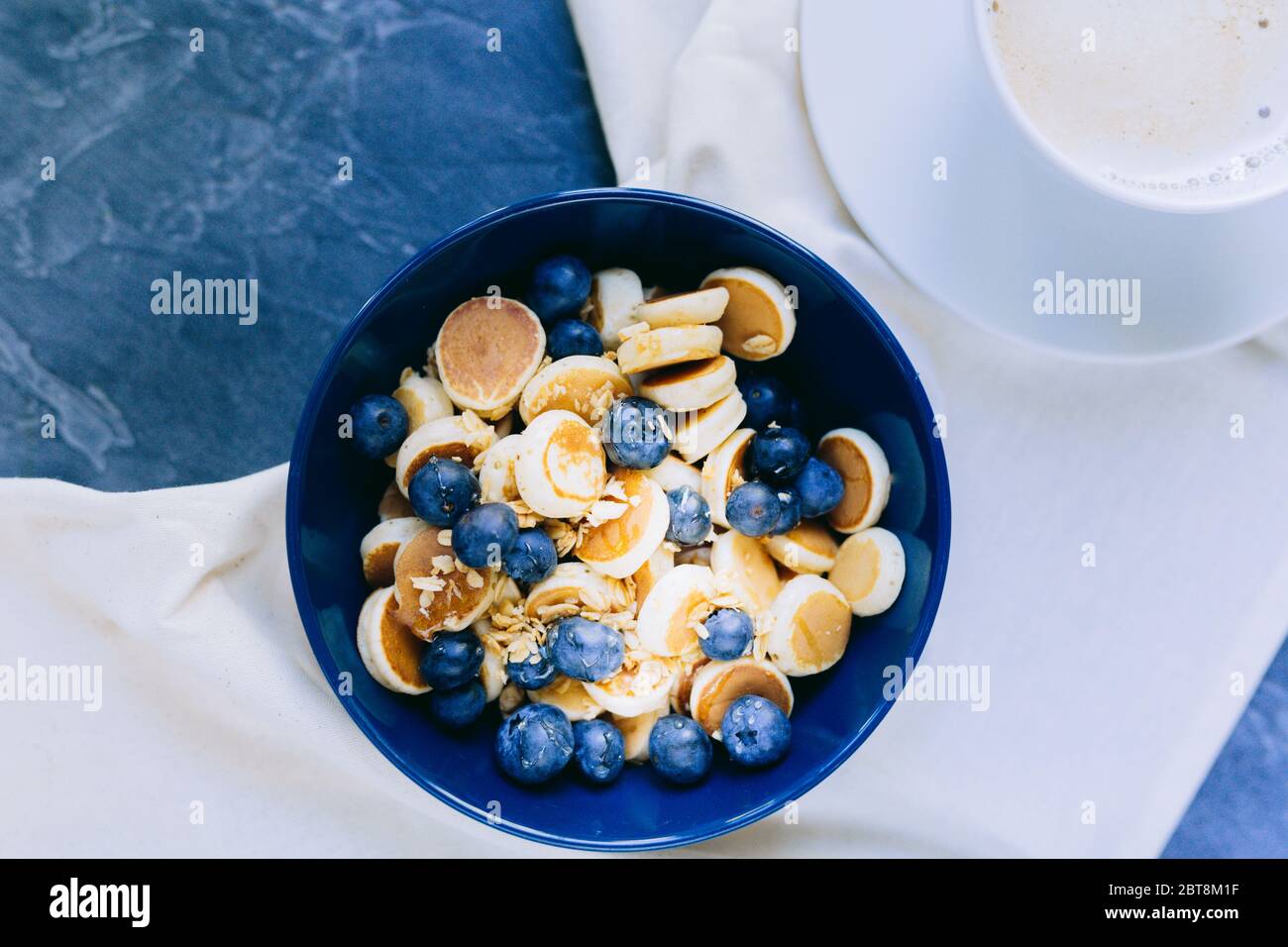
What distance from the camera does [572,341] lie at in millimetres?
795

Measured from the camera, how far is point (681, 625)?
797 mm

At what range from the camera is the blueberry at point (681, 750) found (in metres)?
0.78

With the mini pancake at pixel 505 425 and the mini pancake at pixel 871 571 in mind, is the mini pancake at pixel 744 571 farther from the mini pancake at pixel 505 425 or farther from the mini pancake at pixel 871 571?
the mini pancake at pixel 505 425

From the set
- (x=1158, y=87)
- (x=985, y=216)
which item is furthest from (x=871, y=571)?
(x=1158, y=87)

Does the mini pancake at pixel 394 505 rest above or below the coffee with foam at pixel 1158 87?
below

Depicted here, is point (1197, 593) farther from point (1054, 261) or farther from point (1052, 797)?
point (1054, 261)

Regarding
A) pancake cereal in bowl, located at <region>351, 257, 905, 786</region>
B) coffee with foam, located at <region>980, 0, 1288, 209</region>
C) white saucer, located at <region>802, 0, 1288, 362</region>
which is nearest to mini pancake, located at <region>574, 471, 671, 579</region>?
pancake cereal in bowl, located at <region>351, 257, 905, 786</region>

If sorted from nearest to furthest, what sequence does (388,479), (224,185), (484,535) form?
(484,535) < (388,479) < (224,185)

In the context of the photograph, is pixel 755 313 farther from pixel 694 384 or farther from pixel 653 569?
pixel 653 569

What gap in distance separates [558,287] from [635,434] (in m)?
0.12

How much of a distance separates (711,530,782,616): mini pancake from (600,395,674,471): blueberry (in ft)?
0.27

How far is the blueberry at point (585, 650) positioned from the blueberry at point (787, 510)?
139 mm

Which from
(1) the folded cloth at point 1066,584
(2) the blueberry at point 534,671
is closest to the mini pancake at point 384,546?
(2) the blueberry at point 534,671
